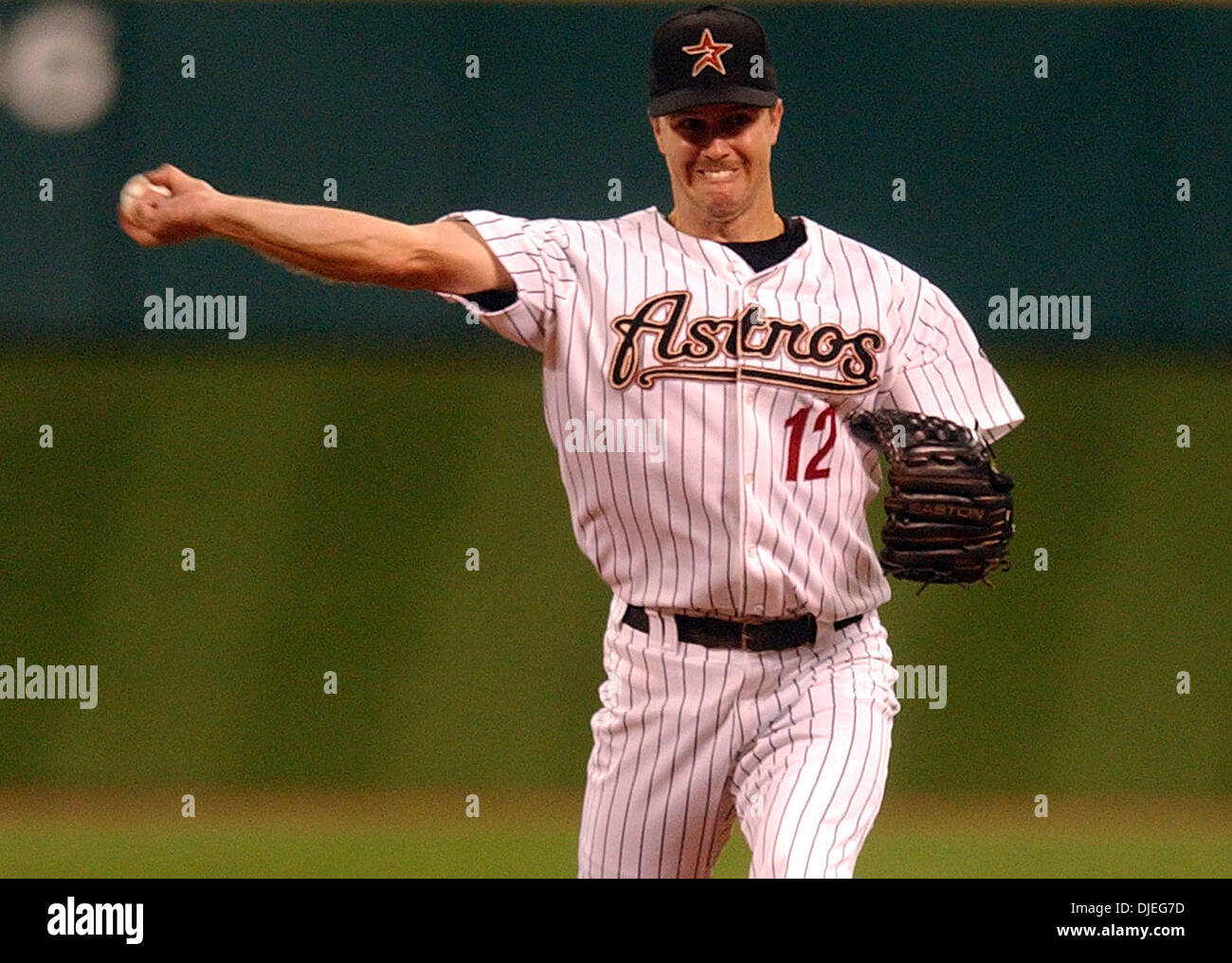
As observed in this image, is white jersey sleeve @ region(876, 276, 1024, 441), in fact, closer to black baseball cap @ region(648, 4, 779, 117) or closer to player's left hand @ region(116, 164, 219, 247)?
black baseball cap @ region(648, 4, 779, 117)

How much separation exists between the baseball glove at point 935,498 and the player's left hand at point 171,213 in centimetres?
110

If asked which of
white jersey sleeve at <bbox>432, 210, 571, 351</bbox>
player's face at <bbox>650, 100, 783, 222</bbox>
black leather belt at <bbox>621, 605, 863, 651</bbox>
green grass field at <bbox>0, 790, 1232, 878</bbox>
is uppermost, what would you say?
player's face at <bbox>650, 100, 783, 222</bbox>

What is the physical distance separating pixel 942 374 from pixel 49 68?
11.8 ft

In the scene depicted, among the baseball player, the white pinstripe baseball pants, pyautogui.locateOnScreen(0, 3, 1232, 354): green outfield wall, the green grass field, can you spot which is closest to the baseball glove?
the baseball player

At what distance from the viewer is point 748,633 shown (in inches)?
123

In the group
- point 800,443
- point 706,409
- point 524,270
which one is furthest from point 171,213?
point 800,443

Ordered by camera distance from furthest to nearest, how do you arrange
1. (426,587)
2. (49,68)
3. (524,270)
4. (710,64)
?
(49,68)
(426,587)
(710,64)
(524,270)

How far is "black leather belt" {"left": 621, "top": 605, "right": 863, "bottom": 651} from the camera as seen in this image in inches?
123

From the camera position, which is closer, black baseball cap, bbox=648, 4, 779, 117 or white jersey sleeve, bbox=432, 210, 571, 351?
white jersey sleeve, bbox=432, 210, 571, 351

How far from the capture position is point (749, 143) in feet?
10.6

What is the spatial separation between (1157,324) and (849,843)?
323cm

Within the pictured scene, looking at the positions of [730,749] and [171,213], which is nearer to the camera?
[171,213]

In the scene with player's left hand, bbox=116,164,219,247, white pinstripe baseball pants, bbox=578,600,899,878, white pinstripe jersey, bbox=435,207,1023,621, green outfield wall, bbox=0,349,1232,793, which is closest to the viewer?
player's left hand, bbox=116,164,219,247

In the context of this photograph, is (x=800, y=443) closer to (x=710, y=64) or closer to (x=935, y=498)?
(x=935, y=498)
